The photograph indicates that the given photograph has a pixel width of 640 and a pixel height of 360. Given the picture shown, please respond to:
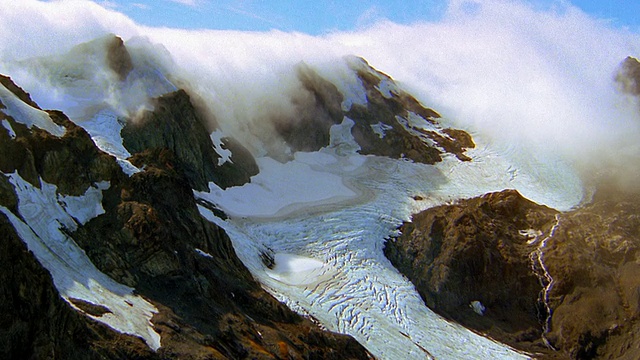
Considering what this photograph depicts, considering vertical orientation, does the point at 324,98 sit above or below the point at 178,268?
above

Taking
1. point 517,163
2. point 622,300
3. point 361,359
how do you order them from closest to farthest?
point 361,359
point 622,300
point 517,163

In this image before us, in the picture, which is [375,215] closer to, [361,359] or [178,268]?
[361,359]

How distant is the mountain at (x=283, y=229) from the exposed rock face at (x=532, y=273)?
0.37 feet

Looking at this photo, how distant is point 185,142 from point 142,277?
19.1 meters

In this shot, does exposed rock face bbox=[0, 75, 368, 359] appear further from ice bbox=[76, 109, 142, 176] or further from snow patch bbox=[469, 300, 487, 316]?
snow patch bbox=[469, 300, 487, 316]

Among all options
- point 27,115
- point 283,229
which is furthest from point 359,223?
point 27,115

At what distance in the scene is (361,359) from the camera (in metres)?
26.8

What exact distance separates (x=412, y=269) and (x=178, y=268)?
16780 millimetres

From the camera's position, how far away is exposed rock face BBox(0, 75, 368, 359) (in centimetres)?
1595

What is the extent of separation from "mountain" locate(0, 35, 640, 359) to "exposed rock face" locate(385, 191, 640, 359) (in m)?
0.11

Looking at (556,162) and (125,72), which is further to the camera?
(556,162)

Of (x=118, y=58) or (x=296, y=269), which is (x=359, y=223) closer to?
(x=296, y=269)

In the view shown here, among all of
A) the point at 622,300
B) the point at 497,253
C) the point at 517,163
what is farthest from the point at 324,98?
the point at 622,300

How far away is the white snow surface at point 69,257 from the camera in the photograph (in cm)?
1931
